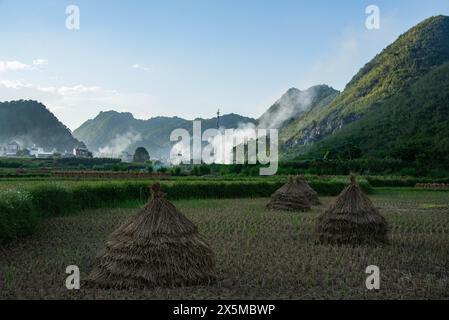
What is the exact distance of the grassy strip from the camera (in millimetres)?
14847

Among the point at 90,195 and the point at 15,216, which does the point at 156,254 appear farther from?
the point at 90,195

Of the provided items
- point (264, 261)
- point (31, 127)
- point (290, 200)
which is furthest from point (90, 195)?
point (31, 127)

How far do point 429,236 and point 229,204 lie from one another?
13397 millimetres

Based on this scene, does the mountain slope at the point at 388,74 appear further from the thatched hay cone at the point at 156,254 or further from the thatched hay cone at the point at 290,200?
the thatched hay cone at the point at 156,254

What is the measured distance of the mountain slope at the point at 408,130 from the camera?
6669 centimetres

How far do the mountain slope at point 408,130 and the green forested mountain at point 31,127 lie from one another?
122045 millimetres

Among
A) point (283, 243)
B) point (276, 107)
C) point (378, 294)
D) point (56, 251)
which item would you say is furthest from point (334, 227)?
point (276, 107)

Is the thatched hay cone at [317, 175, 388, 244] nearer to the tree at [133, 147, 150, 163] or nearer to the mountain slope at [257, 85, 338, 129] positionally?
the tree at [133, 147, 150, 163]

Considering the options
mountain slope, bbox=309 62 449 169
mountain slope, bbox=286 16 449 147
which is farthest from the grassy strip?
mountain slope, bbox=286 16 449 147

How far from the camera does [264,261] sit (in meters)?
12.3

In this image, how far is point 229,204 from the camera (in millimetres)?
A: 29109

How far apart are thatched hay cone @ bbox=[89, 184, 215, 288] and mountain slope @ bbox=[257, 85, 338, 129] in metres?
159

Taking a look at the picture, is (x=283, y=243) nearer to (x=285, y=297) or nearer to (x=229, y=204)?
(x=285, y=297)

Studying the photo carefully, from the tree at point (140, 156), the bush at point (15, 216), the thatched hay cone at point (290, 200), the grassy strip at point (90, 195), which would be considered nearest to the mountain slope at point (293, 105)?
the tree at point (140, 156)
